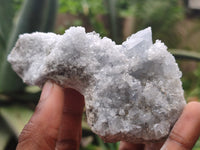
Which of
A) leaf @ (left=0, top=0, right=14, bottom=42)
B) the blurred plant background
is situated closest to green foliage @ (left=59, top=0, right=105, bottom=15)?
the blurred plant background

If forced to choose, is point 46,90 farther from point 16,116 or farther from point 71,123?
point 16,116

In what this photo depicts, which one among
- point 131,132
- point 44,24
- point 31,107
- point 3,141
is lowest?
point 3,141

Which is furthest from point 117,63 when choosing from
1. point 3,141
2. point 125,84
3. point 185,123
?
point 3,141

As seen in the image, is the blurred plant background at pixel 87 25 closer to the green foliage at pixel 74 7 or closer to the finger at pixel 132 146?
the green foliage at pixel 74 7

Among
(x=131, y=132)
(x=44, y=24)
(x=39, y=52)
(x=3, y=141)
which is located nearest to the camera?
(x=131, y=132)

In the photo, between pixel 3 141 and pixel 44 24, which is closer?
pixel 3 141

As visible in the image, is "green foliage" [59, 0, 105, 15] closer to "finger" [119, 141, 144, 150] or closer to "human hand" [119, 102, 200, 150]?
"finger" [119, 141, 144, 150]

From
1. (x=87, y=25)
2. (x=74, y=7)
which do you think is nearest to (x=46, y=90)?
(x=87, y=25)

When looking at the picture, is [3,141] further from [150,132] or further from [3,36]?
[150,132]
